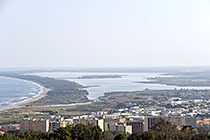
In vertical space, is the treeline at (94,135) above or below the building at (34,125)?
above

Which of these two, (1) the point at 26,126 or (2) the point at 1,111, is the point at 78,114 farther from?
(1) the point at 26,126

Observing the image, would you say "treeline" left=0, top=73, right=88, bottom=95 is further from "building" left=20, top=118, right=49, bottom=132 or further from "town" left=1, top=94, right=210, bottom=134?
"building" left=20, top=118, right=49, bottom=132

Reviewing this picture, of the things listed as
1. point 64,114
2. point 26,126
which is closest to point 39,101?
point 64,114

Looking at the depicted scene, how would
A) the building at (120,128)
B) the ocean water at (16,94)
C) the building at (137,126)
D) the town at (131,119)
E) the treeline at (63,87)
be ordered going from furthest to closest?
1. the treeline at (63,87)
2. the ocean water at (16,94)
3. the town at (131,119)
4. the building at (137,126)
5. the building at (120,128)

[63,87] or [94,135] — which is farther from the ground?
[94,135]

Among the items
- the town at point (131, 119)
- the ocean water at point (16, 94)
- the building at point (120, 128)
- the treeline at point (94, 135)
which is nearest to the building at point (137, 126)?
the town at point (131, 119)

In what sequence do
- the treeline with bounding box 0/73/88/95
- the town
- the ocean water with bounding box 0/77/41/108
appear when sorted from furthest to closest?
the treeline with bounding box 0/73/88/95
the ocean water with bounding box 0/77/41/108
the town

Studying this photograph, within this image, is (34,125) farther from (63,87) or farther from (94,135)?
(63,87)

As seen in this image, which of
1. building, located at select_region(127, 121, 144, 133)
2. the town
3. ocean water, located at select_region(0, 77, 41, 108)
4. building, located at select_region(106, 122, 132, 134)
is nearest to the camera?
building, located at select_region(106, 122, 132, 134)

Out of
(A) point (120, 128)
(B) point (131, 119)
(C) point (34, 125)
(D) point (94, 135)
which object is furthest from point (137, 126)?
(D) point (94, 135)

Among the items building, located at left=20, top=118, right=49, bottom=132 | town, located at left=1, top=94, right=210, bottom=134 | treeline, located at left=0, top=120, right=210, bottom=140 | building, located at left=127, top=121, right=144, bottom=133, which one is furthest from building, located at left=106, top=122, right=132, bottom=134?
treeline, located at left=0, top=120, right=210, bottom=140

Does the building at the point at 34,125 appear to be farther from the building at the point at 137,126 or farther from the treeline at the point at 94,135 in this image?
the treeline at the point at 94,135
